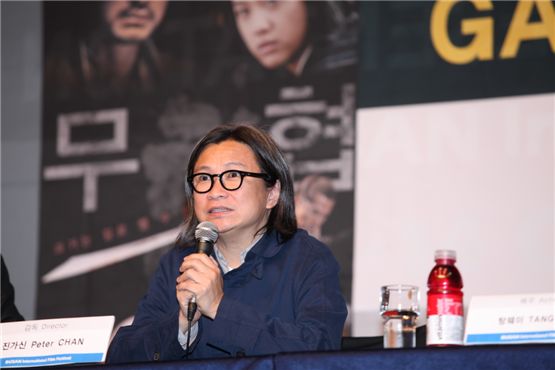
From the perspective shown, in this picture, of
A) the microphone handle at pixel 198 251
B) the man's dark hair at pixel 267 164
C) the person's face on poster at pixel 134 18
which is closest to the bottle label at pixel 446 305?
the microphone handle at pixel 198 251

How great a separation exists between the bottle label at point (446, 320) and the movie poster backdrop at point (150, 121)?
1661 millimetres

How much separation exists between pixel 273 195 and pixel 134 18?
187 centimetres

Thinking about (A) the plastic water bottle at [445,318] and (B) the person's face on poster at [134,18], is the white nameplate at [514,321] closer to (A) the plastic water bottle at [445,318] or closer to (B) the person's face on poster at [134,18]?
(A) the plastic water bottle at [445,318]

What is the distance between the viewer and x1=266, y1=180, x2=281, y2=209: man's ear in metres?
2.48

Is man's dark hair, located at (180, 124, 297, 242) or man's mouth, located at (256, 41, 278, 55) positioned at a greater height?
man's mouth, located at (256, 41, 278, 55)

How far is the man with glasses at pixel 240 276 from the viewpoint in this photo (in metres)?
2.03

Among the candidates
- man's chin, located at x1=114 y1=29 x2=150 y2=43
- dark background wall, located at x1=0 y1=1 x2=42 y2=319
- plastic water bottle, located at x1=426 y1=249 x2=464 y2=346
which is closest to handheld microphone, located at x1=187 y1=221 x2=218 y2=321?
plastic water bottle, located at x1=426 y1=249 x2=464 y2=346

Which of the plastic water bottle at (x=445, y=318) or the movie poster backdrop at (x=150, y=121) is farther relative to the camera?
the movie poster backdrop at (x=150, y=121)

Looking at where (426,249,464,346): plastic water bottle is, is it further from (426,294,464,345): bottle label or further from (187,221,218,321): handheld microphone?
(187,221,218,321): handheld microphone

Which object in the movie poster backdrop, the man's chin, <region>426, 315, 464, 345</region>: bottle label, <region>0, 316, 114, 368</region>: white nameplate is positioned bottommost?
<region>0, 316, 114, 368</region>: white nameplate

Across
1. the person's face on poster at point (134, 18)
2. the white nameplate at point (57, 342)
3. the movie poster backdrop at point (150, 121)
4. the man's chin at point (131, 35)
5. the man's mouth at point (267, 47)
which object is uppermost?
the person's face on poster at point (134, 18)

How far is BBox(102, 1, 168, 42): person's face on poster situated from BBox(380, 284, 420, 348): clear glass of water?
2.33 metres

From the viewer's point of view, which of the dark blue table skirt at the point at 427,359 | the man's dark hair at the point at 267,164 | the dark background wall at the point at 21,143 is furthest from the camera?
the dark background wall at the point at 21,143

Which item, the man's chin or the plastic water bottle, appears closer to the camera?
the plastic water bottle
